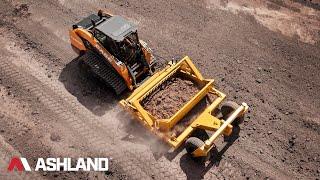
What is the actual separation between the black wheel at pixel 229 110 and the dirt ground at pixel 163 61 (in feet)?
1.20

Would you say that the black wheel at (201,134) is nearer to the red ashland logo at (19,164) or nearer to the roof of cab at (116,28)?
the roof of cab at (116,28)

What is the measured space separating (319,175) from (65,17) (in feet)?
37.9

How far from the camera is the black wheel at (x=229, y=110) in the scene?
1269 centimetres

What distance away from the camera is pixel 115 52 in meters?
13.3

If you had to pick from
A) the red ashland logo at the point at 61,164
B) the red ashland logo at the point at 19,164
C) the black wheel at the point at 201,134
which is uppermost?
the black wheel at the point at 201,134

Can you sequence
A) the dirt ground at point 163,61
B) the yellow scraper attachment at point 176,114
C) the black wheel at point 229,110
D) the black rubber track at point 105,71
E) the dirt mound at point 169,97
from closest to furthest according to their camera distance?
the yellow scraper attachment at point 176,114 < the dirt ground at point 163,61 < the dirt mound at point 169,97 < the black wheel at point 229,110 < the black rubber track at point 105,71

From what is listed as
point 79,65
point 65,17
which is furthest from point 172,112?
point 65,17

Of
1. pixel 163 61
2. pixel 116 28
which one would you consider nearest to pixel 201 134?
pixel 163 61

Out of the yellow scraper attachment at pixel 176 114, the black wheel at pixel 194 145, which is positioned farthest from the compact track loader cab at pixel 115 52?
the black wheel at pixel 194 145

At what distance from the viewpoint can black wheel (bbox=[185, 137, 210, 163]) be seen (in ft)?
38.2

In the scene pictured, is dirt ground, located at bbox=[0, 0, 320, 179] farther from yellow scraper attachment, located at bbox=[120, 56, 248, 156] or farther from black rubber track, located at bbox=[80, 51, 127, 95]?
yellow scraper attachment, located at bbox=[120, 56, 248, 156]

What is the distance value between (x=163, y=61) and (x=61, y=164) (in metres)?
5.44

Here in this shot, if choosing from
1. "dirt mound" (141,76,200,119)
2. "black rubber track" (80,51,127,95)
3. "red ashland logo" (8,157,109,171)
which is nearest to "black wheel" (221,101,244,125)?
"dirt mound" (141,76,200,119)

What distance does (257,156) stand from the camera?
12.4 m
